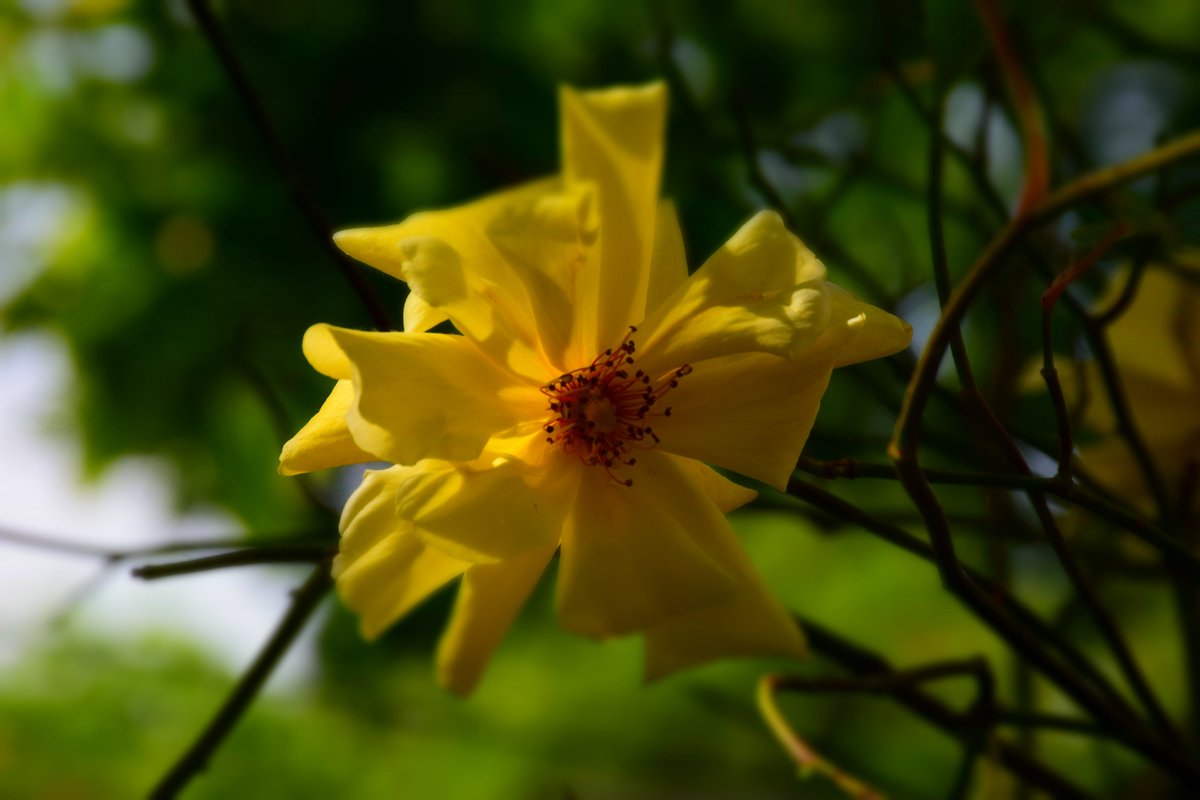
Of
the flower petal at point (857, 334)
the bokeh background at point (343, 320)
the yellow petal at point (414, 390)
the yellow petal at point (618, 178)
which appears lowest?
the bokeh background at point (343, 320)

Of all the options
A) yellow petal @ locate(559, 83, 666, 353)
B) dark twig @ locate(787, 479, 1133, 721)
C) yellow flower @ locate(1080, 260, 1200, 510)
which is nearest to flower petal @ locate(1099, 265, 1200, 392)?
yellow flower @ locate(1080, 260, 1200, 510)

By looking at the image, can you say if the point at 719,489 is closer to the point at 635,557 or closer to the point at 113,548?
the point at 635,557

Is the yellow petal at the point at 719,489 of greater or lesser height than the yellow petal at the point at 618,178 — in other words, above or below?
below

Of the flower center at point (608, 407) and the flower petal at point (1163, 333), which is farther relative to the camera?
the flower petal at point (1163, 333)

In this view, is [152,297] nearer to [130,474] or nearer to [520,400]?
[130,474]

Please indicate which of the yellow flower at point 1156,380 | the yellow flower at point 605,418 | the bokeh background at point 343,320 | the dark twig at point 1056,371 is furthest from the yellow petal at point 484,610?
the bokeh background at point 343,320

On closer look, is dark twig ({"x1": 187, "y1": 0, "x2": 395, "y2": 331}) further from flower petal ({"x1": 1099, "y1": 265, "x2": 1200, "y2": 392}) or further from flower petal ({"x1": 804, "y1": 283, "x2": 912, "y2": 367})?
flower petal ({"x1": 1099, "y1": 265, "x2": 1200, "y2": 392})

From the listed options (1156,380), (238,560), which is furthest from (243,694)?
(1156,380)

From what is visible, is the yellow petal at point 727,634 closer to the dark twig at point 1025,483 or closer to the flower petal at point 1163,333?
the dark twig at point 1025,483
